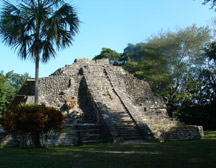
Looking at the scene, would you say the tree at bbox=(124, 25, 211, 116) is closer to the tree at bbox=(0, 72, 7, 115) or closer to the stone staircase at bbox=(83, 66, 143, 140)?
the stone staircase at bbox=(83, 66, 143, 140)

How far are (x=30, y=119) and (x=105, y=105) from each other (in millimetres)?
5976

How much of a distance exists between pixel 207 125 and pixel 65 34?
1552 centimetres

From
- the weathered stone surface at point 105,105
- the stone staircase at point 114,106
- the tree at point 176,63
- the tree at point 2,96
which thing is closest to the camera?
the weathered stone surface at point 105,105

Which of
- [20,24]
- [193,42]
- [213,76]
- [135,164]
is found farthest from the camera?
[213,76]

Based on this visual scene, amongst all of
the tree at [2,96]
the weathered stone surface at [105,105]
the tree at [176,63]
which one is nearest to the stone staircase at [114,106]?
the weathered stone surface at [105,105]

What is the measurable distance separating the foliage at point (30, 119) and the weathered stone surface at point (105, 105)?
1716 mm

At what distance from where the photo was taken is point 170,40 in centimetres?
2142

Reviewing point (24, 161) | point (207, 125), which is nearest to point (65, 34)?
point (24, 161)

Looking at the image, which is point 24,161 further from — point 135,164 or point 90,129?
point 90,129

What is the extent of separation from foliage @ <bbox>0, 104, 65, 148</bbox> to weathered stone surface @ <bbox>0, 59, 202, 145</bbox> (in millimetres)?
1716

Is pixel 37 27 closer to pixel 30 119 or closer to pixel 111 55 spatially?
pixel 30 119

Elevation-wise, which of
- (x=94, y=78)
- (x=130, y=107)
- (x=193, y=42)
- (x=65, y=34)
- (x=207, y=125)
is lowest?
(x=207, y=125)

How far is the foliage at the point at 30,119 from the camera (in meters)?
8.44

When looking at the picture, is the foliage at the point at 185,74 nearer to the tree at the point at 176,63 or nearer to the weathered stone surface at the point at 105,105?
the tree at the point at 176,63
